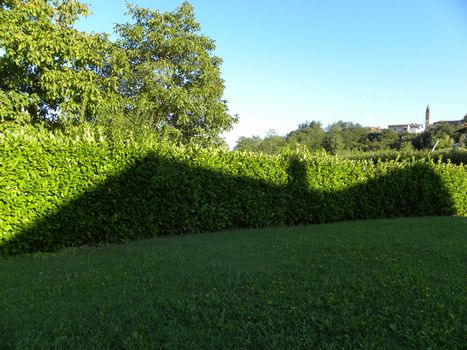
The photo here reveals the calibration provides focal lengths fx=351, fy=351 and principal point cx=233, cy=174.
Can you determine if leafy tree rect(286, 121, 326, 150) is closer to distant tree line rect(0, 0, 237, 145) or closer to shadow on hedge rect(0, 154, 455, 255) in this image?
distant tree line rect(0, 0, 237, 145)

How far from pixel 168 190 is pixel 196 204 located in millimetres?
821

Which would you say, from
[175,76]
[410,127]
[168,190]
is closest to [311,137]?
[175,76]

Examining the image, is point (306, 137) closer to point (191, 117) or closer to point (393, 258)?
point (191, 117)

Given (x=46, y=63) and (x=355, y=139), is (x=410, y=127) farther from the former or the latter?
Answer: (x=46, y=63)

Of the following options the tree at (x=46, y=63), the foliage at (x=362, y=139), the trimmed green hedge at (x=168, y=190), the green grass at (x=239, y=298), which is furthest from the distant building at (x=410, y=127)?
the green grass at (x=239, y=298)

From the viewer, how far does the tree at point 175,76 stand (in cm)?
1444

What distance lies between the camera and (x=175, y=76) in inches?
613

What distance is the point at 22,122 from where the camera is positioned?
346 inches

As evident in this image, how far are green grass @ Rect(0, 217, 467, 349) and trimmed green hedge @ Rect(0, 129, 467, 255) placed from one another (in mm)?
979

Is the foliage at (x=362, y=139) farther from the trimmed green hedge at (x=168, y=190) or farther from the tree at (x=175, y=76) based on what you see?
the trimmed green hedge at (x=168, y=190)

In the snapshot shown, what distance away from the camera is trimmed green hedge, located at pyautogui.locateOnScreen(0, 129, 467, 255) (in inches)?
260

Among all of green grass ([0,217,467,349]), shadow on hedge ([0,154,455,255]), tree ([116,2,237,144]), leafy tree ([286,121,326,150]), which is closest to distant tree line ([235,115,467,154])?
leafy tree ([286,121,326,150])

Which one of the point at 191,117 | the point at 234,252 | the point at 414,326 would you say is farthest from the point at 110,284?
the point at 191,117

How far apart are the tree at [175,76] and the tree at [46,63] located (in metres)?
4.00
